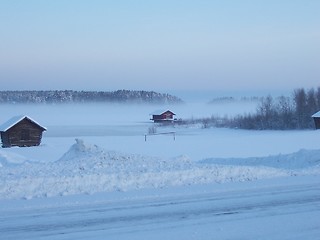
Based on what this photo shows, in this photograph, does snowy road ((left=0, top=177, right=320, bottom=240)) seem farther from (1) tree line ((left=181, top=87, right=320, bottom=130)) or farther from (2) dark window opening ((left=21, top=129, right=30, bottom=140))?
(1) tree line ((left=181, top=87, right=320, bottom=130))

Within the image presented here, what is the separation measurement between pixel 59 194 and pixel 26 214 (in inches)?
83.0

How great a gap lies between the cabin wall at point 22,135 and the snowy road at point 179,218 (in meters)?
36.3

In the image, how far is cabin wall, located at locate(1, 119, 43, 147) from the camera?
45500mm

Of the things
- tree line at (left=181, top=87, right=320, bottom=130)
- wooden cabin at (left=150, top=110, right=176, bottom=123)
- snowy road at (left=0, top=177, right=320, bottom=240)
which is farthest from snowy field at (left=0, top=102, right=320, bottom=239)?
wooden cabin at (left=150, top=110, right=176, bottom=123)

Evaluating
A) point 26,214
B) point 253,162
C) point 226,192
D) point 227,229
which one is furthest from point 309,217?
point 253,162

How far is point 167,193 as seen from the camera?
484 inches

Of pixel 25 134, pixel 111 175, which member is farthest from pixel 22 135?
pixel 111 175

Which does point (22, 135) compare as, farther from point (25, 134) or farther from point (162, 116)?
point (162, 116)

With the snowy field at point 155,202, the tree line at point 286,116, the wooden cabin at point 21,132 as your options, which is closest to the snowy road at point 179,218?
the snowy field at point 155,202

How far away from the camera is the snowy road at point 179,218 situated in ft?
26.9

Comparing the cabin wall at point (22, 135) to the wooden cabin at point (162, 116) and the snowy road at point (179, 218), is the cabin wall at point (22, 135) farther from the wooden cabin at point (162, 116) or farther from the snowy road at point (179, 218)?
the wooden cabin at point (162, 116)

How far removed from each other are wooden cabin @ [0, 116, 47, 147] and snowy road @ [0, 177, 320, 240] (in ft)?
119

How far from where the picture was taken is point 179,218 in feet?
30.9

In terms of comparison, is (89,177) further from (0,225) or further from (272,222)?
(272,222)
